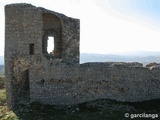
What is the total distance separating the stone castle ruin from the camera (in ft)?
80.6

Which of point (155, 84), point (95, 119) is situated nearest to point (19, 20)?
point (95, 119)

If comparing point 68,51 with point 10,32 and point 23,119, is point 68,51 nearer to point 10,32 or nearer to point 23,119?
point 10,32

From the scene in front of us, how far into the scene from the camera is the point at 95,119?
67.0 feet

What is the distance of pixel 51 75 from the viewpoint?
2459cm

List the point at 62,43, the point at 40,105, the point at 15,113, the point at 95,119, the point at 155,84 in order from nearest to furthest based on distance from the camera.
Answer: the point at 95,119 → the point at 15,113 → the point at 40,105 → the point at 155,84 → the point at 62,43

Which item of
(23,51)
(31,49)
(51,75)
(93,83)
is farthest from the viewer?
(31,49)

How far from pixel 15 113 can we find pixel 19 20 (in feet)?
22.1

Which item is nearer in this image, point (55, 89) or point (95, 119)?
point (95, 119)

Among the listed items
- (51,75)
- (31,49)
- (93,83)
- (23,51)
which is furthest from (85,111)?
(23,51)

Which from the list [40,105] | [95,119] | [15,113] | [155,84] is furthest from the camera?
[155,84]

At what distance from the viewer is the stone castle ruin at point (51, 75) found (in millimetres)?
24578

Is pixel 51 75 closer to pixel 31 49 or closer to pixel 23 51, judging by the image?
pixel 31 49

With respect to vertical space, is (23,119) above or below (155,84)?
below

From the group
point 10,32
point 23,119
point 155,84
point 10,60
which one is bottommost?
point 23,119
